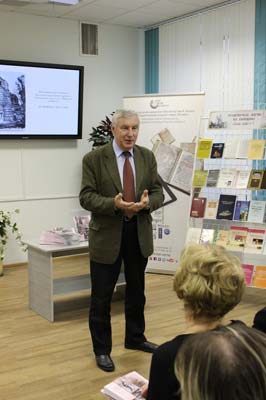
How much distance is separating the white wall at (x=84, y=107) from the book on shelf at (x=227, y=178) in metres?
2.24

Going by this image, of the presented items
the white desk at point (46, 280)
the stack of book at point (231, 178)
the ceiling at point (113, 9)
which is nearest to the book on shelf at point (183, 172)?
the stack of book at point (231, 178)

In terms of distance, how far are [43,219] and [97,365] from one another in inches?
128

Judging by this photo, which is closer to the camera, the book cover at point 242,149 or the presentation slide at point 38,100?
the book cover at point 242,149

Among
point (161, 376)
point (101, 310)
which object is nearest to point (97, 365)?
point (101, 310)

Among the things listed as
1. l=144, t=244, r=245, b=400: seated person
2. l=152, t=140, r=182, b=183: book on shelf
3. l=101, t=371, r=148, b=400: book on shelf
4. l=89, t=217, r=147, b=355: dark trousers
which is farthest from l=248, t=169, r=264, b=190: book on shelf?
l=144, t=244, r=245, b=400: seated person

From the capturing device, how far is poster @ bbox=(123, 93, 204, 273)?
5383mm

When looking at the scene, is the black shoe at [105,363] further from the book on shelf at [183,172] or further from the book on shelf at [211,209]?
the book on shelf at [183,172]

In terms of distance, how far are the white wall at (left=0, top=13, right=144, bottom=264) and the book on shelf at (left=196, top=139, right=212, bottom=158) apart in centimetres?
204

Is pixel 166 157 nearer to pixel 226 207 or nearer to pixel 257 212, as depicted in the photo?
pixel 226 207

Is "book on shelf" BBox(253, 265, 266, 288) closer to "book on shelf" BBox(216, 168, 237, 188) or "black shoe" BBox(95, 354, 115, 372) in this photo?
"book on shelf" BBox(216, 168, 237, 188)

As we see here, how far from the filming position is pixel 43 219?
6.33m

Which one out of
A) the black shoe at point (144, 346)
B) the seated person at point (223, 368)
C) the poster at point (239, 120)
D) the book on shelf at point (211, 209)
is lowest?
the black shoe at point (144, 346)

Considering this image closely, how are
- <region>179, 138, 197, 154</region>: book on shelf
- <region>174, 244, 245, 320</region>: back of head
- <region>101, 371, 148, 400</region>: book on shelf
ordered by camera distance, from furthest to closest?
<region>179, 138, 197, 154</region>: book on shelf → <region>101, 371, 148, 400</region>: book on shelf → <region>174, 244, 245, 320</region>: back of head

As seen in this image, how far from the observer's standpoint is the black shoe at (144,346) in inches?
137
